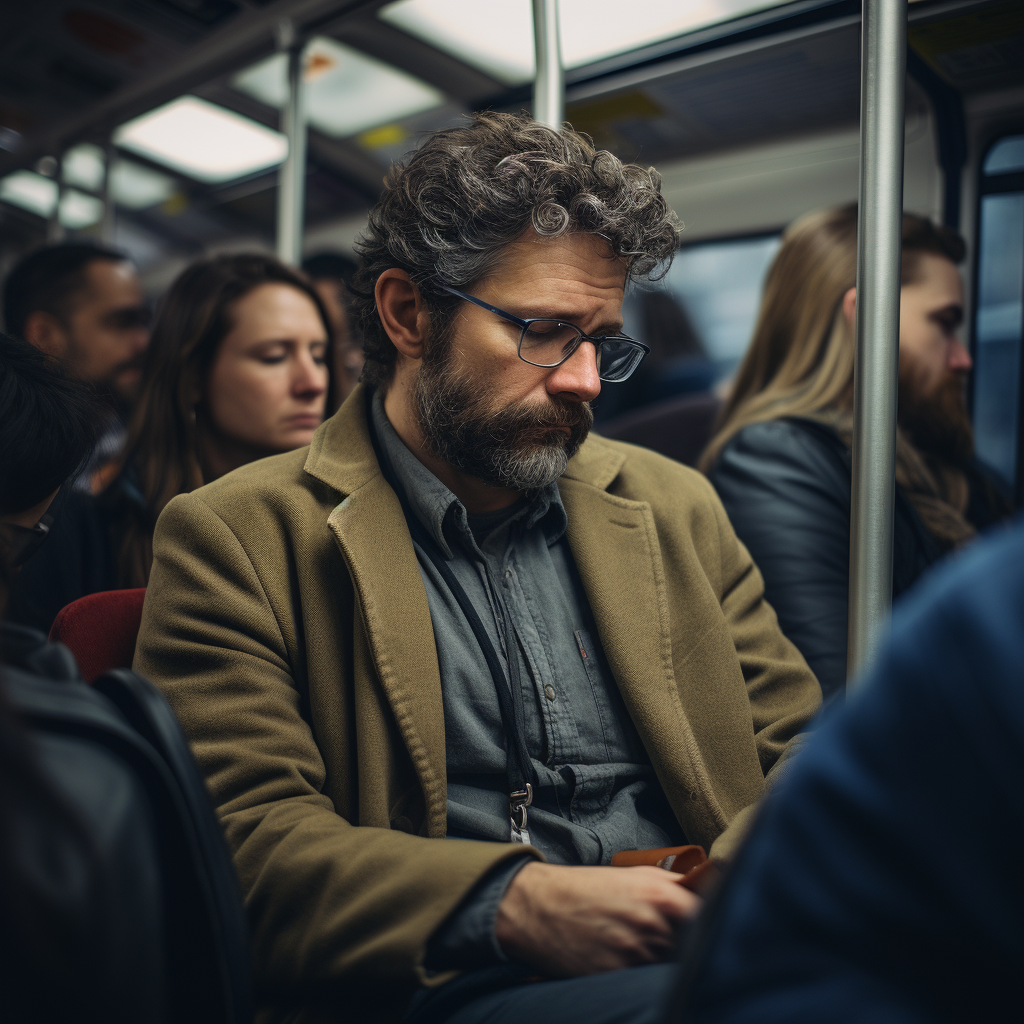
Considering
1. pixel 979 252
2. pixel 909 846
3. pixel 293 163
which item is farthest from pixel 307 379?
pixel 909 846

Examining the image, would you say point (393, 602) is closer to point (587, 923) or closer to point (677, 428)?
point (587, 923)

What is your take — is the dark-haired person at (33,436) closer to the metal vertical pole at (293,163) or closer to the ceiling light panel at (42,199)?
the metal vertical pole at (293,163)

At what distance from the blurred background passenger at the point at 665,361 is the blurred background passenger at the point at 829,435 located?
3.43ft

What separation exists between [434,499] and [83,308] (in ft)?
8.65

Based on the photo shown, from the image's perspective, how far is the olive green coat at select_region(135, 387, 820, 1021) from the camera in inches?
46.6

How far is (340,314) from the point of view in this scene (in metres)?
4.11

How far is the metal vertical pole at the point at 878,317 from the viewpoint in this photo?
144 centimetres

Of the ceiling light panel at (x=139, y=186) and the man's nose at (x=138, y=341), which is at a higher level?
the ceiling light panel at (x=139, y=186)

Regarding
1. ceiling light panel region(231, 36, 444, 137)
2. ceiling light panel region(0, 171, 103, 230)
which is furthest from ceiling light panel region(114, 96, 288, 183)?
ceiling light panel region(0, 171, 103, 230)

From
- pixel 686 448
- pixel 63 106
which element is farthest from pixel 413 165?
pixel 63 106

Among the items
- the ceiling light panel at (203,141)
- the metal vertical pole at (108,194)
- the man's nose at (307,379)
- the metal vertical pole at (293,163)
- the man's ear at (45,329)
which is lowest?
the man's nose at (307,379)

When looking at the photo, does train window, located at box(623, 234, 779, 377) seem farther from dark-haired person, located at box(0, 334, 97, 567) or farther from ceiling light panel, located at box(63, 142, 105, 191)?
ceiling light panel, located at box(63, 142, 105, 191)

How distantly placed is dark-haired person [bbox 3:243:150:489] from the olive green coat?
2273 millimetres

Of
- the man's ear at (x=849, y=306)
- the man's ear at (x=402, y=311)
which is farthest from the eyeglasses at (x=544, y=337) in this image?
the man's ear at (x=849, y=306)
